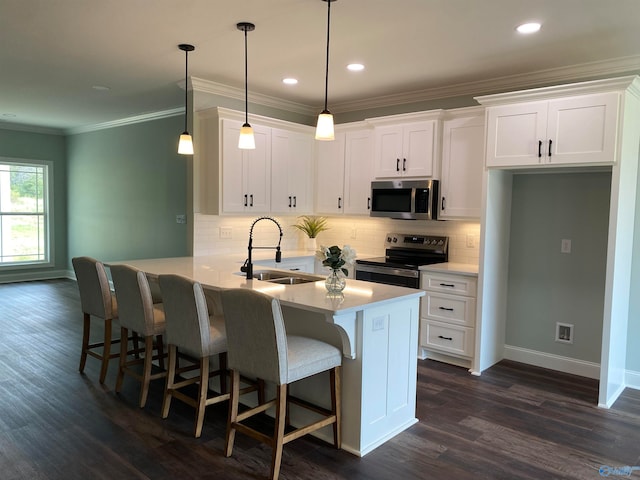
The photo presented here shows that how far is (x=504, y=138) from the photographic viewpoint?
3967 mm

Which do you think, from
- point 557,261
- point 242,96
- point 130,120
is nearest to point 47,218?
point 130,120

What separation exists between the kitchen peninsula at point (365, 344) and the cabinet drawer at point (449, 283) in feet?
4.41

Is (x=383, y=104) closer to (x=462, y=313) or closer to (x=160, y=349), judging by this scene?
(x=462, y=313)

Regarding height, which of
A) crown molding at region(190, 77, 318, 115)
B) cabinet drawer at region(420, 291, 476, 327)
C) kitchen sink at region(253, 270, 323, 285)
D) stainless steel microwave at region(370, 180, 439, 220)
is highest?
crown molding at region(190, 77, 318, 115)

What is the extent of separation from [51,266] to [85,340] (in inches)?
222

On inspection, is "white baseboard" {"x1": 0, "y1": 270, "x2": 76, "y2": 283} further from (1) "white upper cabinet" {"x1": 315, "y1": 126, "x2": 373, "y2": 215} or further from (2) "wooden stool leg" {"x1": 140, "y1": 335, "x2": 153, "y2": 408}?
(2) "wooden stool leg" {"x1": 140, "y1": 335, "x2": 153, "y2": 408}

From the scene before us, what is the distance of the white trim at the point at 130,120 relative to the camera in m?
6.62

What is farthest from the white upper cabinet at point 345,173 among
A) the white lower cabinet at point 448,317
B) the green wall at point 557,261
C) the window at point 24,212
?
the window at point 24,212

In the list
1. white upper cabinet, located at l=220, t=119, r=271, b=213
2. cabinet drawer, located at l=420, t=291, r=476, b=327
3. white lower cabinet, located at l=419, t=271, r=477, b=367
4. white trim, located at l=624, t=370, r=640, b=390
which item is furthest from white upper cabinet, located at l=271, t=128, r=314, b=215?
white trim, located at l=624, t=370, r=640, b=390

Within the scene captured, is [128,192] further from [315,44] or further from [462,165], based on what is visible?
[462,165]

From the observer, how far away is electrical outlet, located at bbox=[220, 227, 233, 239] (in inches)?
202

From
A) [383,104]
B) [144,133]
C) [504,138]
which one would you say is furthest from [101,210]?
[504,138]

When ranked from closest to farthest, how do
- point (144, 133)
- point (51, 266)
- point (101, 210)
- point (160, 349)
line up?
point (160, 349)
point (144, 133)
point (101, 210)
point (51, 266)

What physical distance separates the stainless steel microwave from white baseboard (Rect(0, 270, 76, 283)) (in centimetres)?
655
